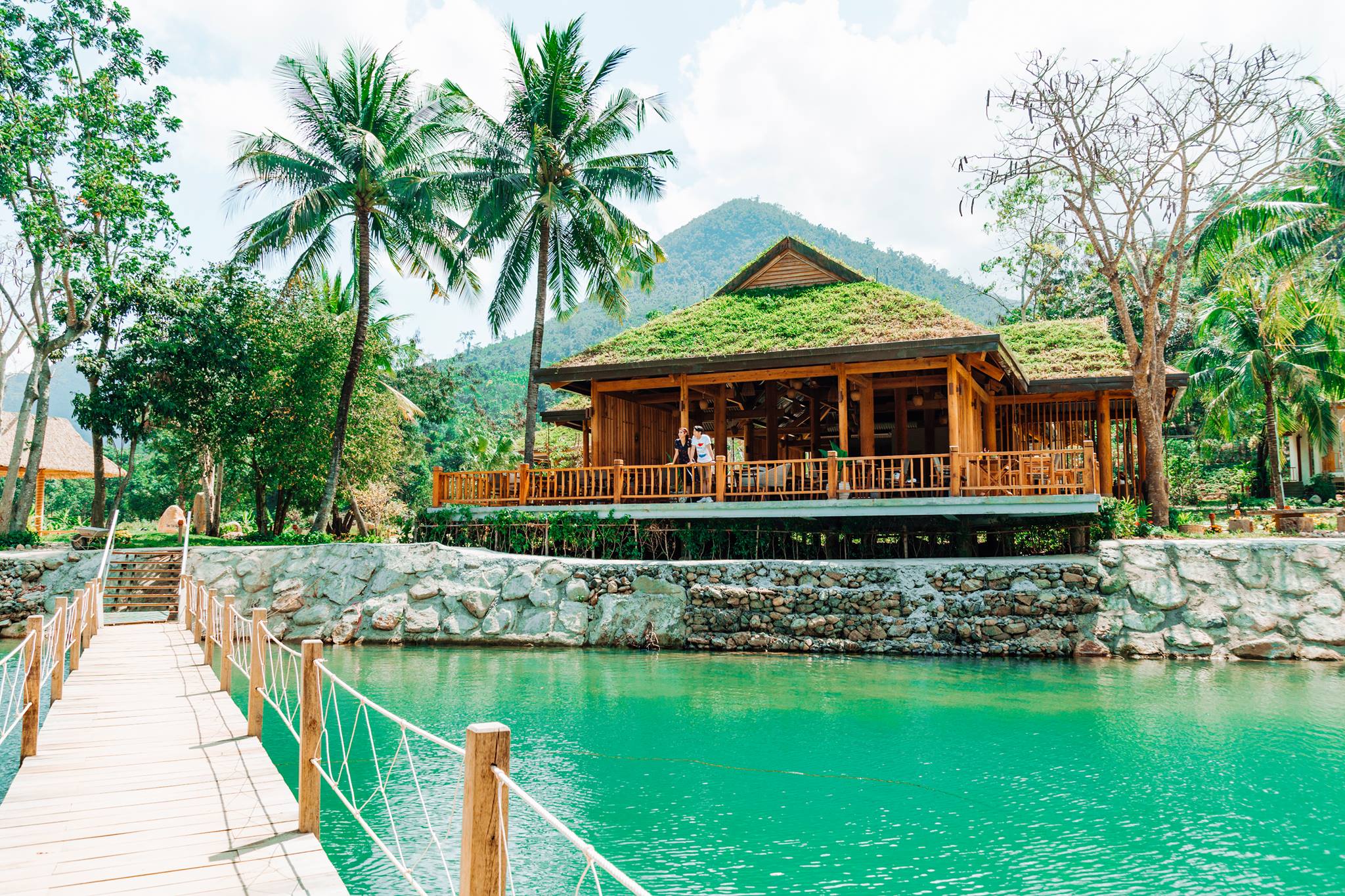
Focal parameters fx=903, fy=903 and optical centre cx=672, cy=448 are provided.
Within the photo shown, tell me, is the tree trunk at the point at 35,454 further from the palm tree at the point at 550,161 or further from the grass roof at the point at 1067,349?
the grass roof at the point at 1067,349

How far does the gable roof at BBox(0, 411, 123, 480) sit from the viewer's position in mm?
27094

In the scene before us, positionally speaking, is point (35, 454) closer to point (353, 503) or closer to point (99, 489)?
point (99, 489)

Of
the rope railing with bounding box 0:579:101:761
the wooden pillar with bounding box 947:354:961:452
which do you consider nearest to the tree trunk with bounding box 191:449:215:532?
the rope railing with bounding box 0:579:101:761

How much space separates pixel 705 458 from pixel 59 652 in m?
10.7

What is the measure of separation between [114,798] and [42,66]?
2001 cm

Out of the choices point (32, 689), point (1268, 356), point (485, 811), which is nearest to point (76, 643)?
point (32, 689)

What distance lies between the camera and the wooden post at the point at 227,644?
26.8ft

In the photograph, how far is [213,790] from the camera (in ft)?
18.2

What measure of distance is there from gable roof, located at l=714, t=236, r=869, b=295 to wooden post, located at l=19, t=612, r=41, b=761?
1492 centimetres

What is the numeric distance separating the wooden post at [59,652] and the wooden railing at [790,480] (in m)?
9.23

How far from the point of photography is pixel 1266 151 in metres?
17.5

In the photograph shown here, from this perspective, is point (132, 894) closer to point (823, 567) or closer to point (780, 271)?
point (823, 567)

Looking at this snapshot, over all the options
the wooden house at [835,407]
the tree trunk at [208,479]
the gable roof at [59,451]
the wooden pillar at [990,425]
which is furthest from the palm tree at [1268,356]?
the gable roof at [59,451]

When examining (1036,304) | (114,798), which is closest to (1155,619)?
(114,798)
